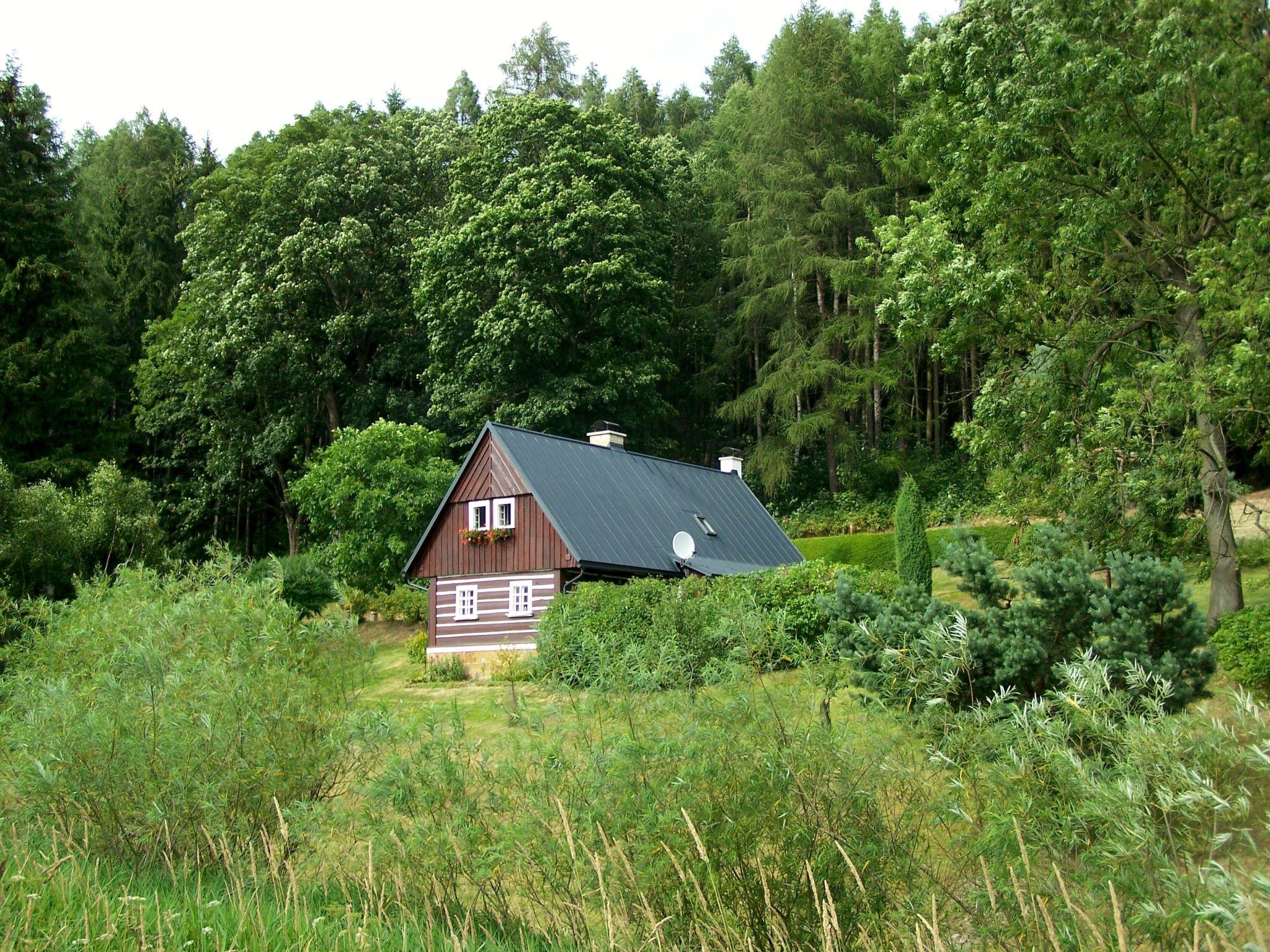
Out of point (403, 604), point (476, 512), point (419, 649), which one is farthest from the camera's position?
point (403, 604)

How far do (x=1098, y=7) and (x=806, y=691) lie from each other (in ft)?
45.9

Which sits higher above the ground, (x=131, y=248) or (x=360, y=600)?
(x=131, y=248)

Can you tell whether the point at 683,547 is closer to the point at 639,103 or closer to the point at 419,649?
the point at 419,649

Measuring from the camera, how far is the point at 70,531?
24.2 m

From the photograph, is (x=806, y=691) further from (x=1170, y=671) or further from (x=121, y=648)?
(x=121, y=648)

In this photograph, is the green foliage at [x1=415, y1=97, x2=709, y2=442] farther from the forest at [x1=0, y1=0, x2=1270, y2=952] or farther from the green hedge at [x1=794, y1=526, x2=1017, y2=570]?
the green hedge at [x1=794, y1=526, x2=1017, y2=570]

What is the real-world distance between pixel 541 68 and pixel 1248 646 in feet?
148

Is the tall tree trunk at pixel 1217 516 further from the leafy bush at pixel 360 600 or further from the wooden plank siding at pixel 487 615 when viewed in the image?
the leafy bush at pixel 360 600

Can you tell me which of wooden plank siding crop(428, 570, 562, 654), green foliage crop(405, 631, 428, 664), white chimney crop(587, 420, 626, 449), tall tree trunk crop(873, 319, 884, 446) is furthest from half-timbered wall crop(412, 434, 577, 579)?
tall tree trunk crop(873, 319, 884, 446)

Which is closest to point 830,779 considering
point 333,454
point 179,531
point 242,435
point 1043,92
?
point 1043,92

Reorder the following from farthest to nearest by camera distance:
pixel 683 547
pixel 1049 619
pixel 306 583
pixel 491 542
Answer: pixel 306 583 < pixel 491 542 < pixel 683 547 < pixel 1049 619

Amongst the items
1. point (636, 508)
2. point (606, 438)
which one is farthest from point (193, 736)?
point (606, 438)

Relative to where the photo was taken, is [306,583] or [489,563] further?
[306,583]

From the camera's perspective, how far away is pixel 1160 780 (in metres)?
5.21
